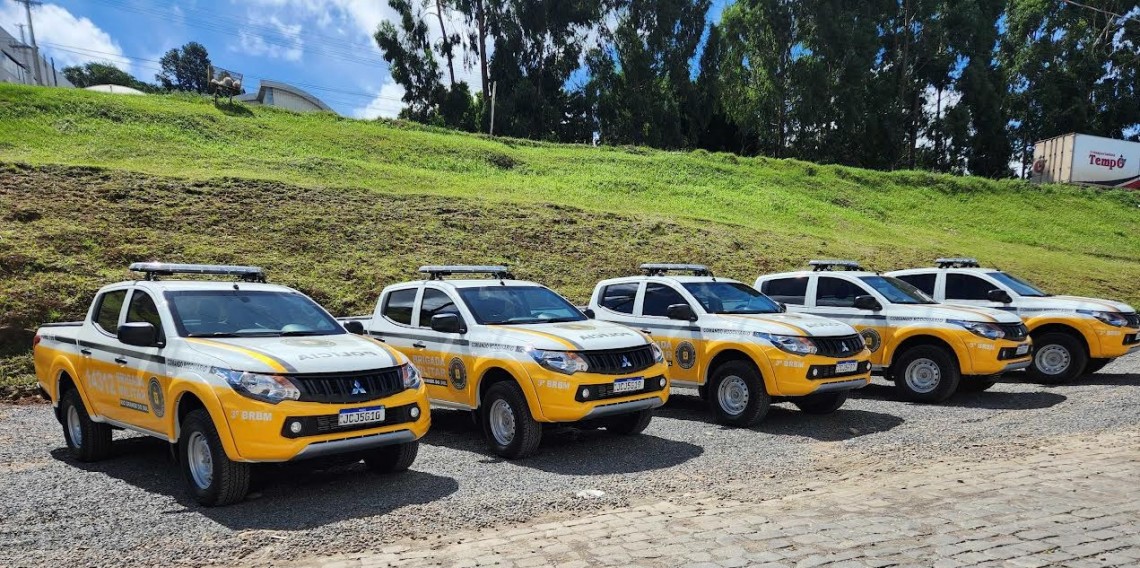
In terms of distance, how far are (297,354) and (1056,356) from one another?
1079cm

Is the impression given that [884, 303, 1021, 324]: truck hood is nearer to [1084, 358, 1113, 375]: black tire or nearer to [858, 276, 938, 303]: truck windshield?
[858, 276, 938, 303]: truck windshield

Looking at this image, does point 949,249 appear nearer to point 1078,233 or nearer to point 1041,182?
point 1078,233

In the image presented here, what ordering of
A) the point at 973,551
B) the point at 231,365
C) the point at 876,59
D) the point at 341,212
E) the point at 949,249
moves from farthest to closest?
the point at 876,59, the point at 949,249, the point at 341,212, the point at 231,365, the point at 973,551

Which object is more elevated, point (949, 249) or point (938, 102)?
point (938, 102)

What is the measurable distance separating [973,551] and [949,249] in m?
23.8

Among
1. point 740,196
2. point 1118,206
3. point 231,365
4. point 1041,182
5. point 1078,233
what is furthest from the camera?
point 1041,182

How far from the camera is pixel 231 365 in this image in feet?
18.3

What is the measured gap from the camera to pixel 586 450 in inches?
298

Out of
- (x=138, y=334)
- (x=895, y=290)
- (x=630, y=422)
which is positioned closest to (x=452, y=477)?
(x=630, y=422)

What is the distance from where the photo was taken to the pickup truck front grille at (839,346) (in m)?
8.41

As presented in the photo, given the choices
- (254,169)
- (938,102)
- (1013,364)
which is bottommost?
(1013,364)

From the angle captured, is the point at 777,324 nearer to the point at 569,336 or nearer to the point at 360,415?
the point at 569,336

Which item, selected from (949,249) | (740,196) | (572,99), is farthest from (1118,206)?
(572,99)

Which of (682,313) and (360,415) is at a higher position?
(682,313)
